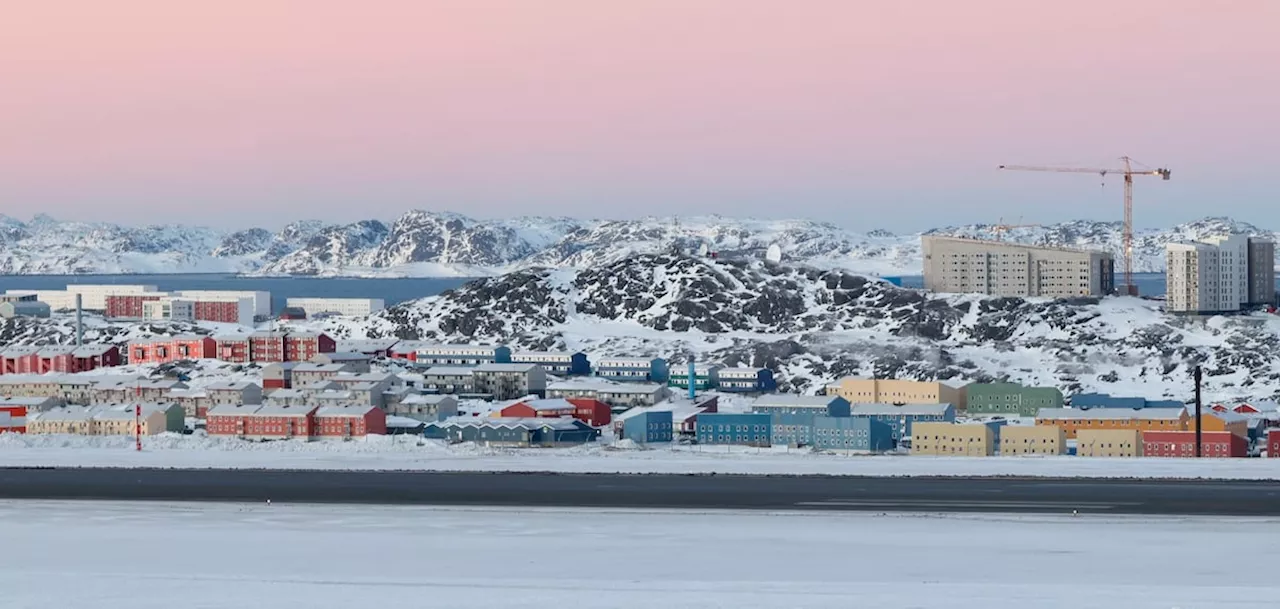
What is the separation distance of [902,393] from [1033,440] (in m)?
19.9

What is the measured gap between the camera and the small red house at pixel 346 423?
68062 millimetres

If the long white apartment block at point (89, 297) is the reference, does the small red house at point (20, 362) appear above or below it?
below

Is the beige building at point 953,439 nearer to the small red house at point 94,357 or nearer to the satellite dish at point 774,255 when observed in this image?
the small red house at point 94,357

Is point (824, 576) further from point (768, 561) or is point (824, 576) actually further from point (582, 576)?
point (582, 576)

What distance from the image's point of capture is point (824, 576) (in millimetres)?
28578

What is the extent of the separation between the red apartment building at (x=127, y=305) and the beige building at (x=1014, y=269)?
81939mm

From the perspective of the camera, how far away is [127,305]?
164m

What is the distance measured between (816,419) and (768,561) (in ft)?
111

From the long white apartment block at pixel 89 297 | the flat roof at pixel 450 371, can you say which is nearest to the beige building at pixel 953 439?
the flat roof at pixel 450 371

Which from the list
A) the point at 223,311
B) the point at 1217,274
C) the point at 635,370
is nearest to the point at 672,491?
the point at 635,370

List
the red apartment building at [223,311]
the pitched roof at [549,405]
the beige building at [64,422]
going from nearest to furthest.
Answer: the beige building at [64,422], the pitched roof at [549,405], the red apartment building at [223,311]

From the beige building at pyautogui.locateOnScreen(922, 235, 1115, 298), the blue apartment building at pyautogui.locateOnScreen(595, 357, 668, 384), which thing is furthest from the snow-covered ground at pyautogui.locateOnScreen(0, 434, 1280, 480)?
the beige building at pyautogui.locateOnScreen(922, 235, 1115, 298)

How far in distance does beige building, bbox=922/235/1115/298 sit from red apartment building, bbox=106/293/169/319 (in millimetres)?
81939

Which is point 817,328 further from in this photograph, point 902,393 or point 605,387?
point 605,387
